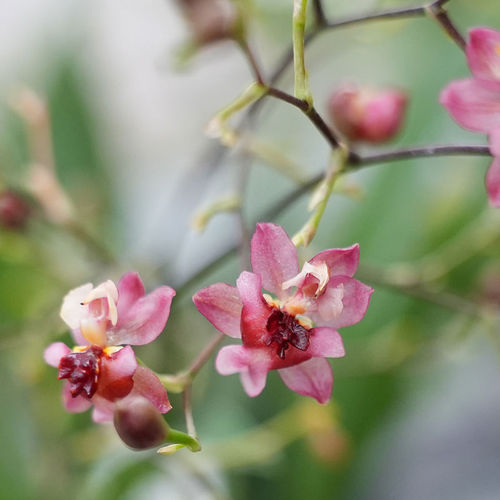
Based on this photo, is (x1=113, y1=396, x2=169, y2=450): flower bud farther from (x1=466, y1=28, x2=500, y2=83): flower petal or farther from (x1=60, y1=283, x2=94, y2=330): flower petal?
(x1=466, y1=28, x2=500, y2=83): flower petal

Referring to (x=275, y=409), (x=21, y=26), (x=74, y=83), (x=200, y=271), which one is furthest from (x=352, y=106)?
(x=21, y=26)

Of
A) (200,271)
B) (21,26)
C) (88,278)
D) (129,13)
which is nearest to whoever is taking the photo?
(200,271)

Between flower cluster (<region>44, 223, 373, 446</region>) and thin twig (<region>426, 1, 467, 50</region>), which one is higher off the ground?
thin twig (<region>426, 1, 467, 50</region>)

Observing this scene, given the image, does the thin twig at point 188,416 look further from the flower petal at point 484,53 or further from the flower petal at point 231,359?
the flower petal at point 484,53

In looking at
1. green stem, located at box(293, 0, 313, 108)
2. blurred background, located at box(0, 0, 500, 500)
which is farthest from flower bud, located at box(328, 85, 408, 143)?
green stem, located at box(293, 0, 313, 108)

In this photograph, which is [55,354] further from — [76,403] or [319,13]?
[319,13]

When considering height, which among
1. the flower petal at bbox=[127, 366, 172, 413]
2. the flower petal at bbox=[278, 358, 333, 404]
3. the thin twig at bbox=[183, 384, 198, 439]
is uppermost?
the flower petal at bbox=[127, 366, 172, 413]

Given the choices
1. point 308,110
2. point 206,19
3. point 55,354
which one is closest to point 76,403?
point 55,354

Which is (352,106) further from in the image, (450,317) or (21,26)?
(21,26)
